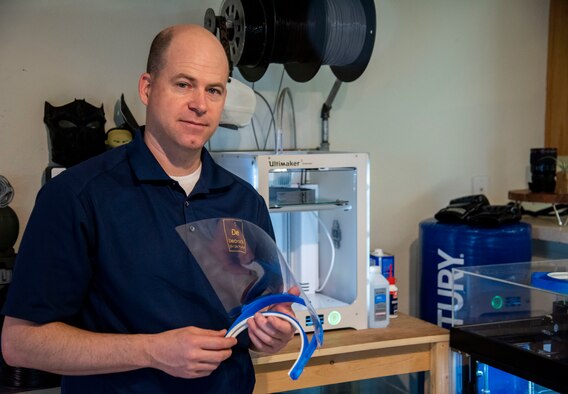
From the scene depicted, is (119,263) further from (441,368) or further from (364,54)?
(364,54)

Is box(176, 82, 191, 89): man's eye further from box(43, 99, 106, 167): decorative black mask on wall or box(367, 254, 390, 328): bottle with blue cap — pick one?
box(367, 254, 390, 328): bottle with blue cap

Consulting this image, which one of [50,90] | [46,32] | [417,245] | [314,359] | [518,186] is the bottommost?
[314,359]

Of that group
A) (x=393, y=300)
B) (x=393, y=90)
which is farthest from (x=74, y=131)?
(x=393, y=90)

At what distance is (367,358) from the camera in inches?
87.0

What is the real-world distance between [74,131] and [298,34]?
0.84 metres

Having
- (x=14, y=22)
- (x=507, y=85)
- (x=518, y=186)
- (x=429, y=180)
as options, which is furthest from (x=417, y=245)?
(x=14, y=22)

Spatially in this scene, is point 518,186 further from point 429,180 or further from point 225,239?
point 225,239

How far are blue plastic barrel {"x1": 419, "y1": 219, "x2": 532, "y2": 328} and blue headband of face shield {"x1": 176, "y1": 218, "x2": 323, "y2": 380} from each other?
1.25m

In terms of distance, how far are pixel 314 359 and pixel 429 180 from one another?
47.9 inches

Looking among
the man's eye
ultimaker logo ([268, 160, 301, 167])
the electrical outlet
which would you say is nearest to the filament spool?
ultimaker logo ([268, 160, 301, 167])

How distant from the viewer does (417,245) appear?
301cm

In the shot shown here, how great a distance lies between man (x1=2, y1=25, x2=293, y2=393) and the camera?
4.23 ft

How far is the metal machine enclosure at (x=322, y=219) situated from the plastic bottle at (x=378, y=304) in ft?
0.11

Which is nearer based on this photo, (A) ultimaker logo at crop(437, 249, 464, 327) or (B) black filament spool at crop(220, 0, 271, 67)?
(B) black filament spool at crop(220, 0, 271, 67)
